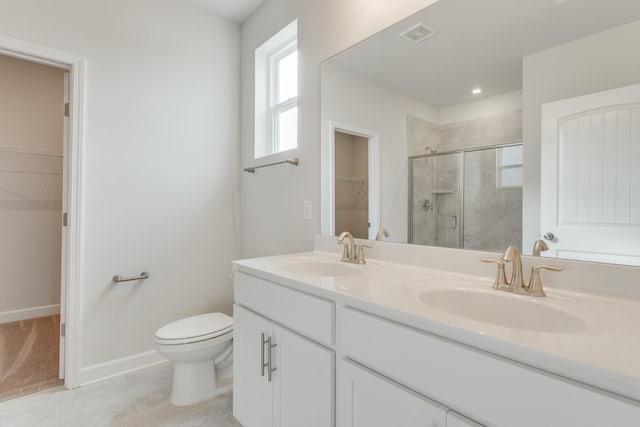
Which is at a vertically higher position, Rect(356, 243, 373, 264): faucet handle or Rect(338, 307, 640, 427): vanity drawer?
Rect(356, 243, 373, 264): faucet handle

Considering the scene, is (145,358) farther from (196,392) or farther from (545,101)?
(545,101)

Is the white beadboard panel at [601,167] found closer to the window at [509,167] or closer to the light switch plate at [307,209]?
the window at [509,167]

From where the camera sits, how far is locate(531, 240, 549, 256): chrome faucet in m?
1.01

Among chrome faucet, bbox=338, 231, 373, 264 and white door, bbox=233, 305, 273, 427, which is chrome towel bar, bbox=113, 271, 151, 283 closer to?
white door, bbox=233, 305, 273, 427

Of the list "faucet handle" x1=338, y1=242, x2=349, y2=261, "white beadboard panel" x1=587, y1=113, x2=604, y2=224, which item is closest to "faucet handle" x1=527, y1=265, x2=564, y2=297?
"white beadboard panel" x1=587, y1=113, x2=604, y2=224

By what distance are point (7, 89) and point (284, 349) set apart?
12.1 feet

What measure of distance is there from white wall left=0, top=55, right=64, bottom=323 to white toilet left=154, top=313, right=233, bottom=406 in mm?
2282

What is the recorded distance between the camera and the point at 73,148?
184 cm

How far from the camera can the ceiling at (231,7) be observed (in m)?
2.26

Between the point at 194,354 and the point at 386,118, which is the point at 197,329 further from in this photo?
the point at 386,118

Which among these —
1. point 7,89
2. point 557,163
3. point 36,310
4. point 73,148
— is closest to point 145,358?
point 73,148

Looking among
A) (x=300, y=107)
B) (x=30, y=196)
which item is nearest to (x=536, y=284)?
(x=300, y=107)

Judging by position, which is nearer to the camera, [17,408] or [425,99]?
[425,99]

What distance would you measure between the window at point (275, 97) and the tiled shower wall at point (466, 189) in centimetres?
120
